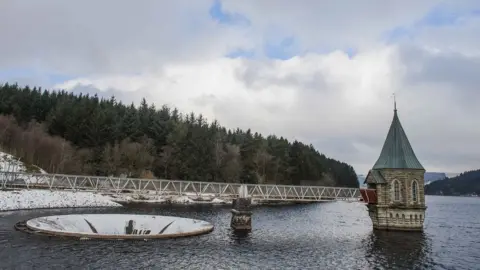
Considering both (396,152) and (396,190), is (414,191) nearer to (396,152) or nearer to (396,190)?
(396,190)

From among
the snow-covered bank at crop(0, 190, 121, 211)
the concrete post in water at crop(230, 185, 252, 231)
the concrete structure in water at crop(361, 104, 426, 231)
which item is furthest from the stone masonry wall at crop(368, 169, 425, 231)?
the snow-covered bank at crop(0, 190, 121, 211)

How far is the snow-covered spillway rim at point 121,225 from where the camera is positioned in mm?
38406

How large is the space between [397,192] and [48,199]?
5310 centimetres

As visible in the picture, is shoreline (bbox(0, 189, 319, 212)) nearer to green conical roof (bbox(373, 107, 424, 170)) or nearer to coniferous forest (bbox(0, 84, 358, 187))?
coniferous forest (bbox(0, 84, 358, 187))

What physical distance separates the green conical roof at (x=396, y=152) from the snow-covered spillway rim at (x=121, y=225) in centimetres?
2697

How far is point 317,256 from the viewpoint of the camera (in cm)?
3164

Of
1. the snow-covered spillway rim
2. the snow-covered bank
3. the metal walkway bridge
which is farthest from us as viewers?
the snow-covered bank

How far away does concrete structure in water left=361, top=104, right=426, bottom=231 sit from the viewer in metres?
49.2

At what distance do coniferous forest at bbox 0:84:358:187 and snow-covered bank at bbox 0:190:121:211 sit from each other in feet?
65.5

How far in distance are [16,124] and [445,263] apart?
100m

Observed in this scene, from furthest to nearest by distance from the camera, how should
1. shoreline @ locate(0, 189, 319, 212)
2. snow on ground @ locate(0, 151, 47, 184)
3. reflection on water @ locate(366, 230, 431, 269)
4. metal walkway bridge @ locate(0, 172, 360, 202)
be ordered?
snow on ground @ locate(0, 151, 47, 184)
shoreline @ locate(0, 189, 319, 212)
metal walkway bridge @ locate(0, 172, 360, 202)
reflection on water @ locate(366, 230, 431, 269)

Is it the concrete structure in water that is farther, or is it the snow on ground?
the snow on ground

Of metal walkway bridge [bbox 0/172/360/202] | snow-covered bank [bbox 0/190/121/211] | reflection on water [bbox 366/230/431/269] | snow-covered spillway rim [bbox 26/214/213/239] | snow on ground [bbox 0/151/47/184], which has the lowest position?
reflection on water [bbox 366/230/431/269]

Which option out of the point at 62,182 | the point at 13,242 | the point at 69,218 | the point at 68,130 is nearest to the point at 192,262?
the point at 13,242
